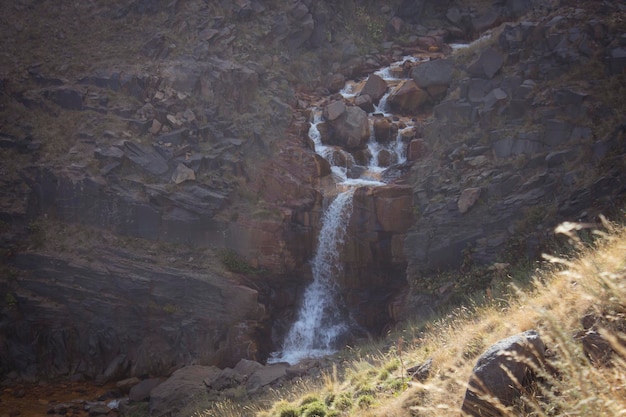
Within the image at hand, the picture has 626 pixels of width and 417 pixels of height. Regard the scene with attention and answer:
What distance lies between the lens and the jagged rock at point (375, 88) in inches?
826

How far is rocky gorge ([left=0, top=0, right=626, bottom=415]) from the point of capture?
1363 centimetres

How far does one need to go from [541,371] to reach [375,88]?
759 inches

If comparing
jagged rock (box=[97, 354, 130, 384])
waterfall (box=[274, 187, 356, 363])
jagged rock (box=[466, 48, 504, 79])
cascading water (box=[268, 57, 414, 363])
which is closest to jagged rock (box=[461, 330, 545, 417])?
cascading water (box=[268, 57, 414, 363])

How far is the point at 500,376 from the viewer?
3992mm

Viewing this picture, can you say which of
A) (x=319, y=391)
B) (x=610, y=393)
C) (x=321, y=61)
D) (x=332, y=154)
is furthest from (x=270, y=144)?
(x=610, y=393)

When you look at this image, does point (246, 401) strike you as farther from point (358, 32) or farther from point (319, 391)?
point (358, 32)

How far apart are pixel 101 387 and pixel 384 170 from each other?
475 inches

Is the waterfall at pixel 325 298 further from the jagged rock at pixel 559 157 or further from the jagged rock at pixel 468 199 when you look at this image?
the jagged rock at pixel 559 157

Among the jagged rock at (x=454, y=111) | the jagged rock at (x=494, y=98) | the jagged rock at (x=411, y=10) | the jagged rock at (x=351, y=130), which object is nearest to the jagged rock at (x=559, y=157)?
the jagged rock at (x=494, y=98)

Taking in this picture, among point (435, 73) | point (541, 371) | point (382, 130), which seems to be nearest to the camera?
point (541, 371)

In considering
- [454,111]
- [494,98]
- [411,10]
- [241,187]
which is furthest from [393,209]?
[411,10]

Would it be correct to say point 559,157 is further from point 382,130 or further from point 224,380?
point 224,380

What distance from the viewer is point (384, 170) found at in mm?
18031

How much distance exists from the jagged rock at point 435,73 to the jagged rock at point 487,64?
2.11 meters
